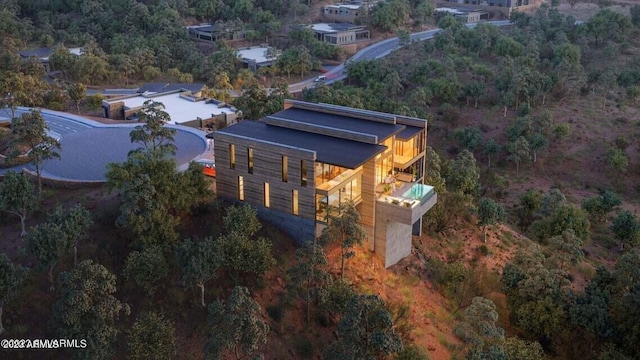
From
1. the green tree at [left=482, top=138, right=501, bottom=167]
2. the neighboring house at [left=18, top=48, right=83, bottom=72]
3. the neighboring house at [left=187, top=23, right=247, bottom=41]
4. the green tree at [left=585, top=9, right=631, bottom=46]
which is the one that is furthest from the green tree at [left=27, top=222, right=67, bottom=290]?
the green tree at [left=585, top=9, right=631, bottom=46]

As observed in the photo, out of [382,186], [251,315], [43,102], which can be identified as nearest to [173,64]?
[43,102]

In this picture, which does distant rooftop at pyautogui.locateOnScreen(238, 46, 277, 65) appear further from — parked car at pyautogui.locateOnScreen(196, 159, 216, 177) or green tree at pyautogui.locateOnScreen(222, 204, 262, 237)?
green tree at pyautogui.locateOnScreen(222, 204, 262, 237)

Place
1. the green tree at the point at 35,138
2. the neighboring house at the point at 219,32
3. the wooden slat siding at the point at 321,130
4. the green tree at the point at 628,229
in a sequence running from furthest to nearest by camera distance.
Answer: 1. the neighboring house at the point at 219,32
2. the green tree at the point at 628,229
3. the green tree at the point at 35,138
4. the wooden slat siding at the point at 321,130

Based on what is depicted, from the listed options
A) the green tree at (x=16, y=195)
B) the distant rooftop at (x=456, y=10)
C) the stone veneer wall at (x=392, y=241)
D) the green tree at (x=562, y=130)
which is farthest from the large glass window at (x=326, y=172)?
the distant rooftop at (x=456, y=10)

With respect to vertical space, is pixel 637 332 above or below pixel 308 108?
below

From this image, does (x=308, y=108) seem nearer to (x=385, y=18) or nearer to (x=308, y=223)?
(x=308, y=223)

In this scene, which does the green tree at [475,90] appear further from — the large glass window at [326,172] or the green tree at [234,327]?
the green tree at [234,327]
